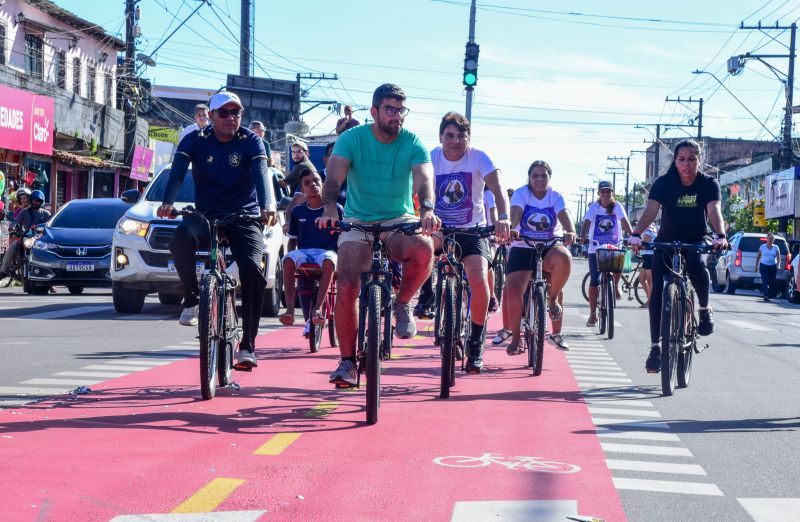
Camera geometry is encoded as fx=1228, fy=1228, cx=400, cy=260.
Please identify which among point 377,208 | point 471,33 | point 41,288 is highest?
point 471,33

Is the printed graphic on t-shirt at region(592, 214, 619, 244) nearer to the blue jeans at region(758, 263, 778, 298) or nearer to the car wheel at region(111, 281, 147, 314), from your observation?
the car wheel at region(111, 281, 147, 314)

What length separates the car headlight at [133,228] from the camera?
1559cm

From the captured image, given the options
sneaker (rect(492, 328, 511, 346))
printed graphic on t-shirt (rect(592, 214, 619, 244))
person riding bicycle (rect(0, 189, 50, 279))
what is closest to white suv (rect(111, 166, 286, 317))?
sneaker (rect(492, 328, 511, 346))

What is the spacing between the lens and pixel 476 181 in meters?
9.80

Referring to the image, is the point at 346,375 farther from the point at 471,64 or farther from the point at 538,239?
the point at 471,64

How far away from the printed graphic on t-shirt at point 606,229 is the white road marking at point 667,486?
10863mm

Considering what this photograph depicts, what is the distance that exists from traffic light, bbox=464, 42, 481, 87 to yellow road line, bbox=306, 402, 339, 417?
18043mm

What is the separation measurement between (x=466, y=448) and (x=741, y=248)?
32.4m

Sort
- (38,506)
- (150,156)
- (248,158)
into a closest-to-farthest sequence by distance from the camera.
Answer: (38,506), (248,158), (150,156)

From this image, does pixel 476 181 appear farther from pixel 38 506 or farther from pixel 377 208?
pixel 38 506

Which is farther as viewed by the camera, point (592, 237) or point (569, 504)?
point (592, 237)

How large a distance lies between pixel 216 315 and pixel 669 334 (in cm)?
345

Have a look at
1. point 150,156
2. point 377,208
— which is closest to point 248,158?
point 377,208

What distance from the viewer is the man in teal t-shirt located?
7.61 m
